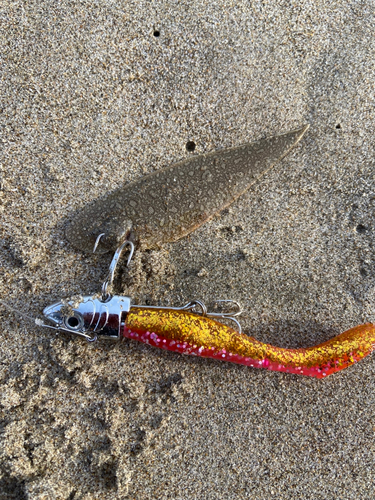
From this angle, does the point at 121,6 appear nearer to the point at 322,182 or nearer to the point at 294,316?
the point at 322,182

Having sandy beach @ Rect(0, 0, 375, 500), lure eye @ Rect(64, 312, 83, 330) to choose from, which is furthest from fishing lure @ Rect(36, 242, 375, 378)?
sandy beach @ Rect(0, 0, 375, 500)

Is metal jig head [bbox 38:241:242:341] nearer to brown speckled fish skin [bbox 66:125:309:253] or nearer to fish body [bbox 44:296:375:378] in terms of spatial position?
fish body [bbox 44:296:375:378]

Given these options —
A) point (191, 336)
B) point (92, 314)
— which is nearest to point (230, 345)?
point (191, 336)

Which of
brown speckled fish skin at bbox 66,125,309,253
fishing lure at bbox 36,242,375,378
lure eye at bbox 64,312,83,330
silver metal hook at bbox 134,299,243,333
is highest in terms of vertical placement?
brown speckled fish skin at bbox 66,125,309,253

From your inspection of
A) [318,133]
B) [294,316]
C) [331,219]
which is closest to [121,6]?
[318,133]

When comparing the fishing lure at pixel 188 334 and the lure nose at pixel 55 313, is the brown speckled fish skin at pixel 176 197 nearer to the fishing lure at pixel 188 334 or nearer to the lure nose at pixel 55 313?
the fishing lure at pixel 188 334

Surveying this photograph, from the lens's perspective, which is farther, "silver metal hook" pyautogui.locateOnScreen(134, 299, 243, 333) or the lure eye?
"silver metal hook" pyautogui.locateOnScreen(134, 299, 243, 333)

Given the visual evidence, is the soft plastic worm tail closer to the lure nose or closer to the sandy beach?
the sandy beach

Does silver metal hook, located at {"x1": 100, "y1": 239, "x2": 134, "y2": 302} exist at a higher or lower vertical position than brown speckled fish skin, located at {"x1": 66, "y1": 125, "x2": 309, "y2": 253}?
lower

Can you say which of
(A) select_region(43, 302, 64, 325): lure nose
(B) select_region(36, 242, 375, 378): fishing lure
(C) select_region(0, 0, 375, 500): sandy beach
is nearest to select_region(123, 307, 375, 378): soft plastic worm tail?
(B) select_region(36, 242, 375, 378): fishing lure
